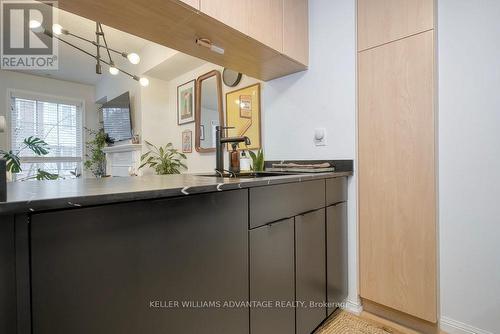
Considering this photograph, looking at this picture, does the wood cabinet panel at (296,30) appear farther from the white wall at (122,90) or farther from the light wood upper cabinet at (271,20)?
the white wall at (122,90)

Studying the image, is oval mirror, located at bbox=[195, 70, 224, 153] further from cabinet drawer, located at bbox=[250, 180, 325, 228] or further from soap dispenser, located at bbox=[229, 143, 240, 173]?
cabinet drawer, located at bbox=[250, 180, 325, 228]

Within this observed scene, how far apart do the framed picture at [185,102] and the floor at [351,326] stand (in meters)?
2.81

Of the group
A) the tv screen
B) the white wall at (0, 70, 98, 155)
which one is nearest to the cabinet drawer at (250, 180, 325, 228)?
the tv screen

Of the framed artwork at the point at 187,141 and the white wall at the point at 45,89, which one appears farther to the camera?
the white wall at the point at 45,89

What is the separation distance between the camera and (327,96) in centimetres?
186

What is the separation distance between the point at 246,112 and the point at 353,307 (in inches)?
77.0

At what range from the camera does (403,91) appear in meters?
1.52

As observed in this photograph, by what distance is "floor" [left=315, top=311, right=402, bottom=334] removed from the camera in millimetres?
1499

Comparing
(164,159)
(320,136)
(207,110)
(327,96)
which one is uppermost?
(207,110)

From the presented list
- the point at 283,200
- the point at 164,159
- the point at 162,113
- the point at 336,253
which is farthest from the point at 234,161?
the point at 162,113

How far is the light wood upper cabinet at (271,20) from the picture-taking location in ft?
4.33

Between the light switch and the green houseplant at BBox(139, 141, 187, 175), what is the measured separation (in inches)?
87.3

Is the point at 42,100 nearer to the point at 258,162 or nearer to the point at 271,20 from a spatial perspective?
the point at 258,162

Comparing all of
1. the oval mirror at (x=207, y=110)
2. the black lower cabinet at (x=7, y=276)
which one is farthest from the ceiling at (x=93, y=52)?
the black lower cabinet at (x=7, y=276)
